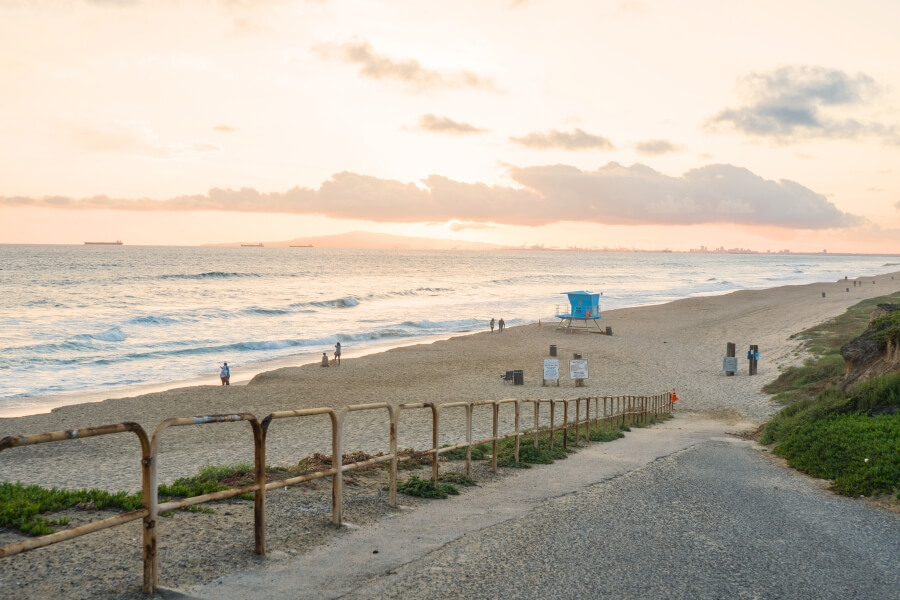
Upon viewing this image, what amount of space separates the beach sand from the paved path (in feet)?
1.93

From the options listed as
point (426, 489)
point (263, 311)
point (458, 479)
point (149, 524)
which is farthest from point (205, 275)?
point (149, 524)

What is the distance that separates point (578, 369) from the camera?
91.4ft

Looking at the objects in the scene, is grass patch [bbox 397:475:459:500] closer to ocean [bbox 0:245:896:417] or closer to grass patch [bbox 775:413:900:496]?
grass patch [bbox 775:413:900:496]

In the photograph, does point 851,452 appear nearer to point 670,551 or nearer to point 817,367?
point 670,551

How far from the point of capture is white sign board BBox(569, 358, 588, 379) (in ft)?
90.8

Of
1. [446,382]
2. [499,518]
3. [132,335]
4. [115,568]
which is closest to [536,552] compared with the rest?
[499,518]

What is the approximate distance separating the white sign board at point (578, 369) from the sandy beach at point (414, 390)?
1.76 ft

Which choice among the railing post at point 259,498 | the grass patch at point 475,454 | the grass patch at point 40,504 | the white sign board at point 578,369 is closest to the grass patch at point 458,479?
the grass patch at point 475,454

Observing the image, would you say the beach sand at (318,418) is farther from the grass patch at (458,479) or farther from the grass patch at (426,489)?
the grass patch at (458,479)

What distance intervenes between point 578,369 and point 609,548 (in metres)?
22.2

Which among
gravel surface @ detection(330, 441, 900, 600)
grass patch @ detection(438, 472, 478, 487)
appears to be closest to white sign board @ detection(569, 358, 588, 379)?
gravel surface @ detection(330, 441, 900, 600)

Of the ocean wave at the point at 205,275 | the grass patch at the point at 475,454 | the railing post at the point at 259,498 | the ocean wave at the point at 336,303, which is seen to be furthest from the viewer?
the ocean wave at the point at 205,275

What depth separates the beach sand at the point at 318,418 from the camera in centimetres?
523

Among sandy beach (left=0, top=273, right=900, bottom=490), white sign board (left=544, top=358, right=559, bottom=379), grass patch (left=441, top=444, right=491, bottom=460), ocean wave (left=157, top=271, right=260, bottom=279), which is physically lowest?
sandy beach (left=0, top=273, right=900, bottom=490)
